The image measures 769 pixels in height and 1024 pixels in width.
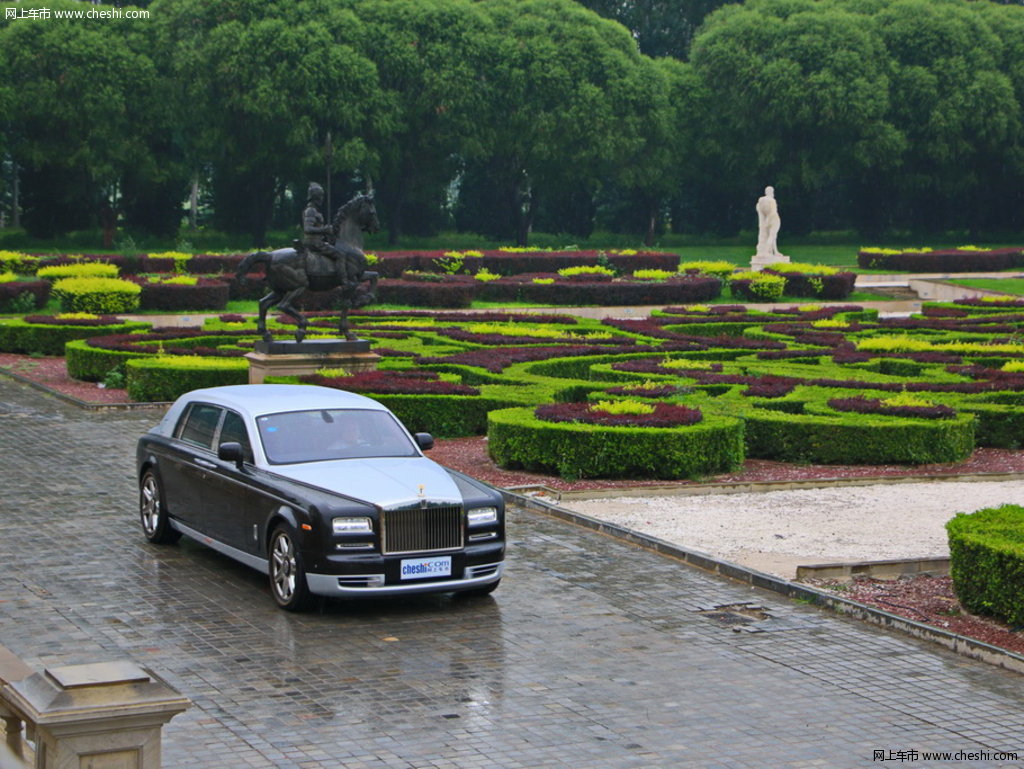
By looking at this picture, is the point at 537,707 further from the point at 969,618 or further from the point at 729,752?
the point at 969,618

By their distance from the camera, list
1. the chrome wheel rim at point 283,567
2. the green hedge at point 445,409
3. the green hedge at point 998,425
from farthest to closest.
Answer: the green hedge at point 445,409, the green hedge at point 998,425, the chrome wheel rim at point 283,567

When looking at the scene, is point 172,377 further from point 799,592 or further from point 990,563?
point 990,563

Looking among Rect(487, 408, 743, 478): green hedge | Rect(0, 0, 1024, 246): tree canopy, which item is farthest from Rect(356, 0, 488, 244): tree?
Rect(487, 408, 743, 478): green hedge

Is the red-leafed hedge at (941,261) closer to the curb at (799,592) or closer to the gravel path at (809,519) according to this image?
the gravel path at (809,519)

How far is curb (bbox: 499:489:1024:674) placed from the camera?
10.1m

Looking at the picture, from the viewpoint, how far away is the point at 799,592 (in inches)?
459

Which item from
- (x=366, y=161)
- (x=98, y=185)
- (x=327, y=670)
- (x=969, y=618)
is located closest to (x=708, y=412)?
(x=969, y=618)

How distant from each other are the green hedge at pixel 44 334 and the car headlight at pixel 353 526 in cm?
1974

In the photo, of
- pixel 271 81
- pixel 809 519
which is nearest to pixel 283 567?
pixel 809 519

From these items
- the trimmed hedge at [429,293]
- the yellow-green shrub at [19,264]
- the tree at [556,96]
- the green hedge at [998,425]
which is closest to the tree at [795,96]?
the tree at [556,96]

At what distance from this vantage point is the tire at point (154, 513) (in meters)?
13.2

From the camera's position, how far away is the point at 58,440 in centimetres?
1945

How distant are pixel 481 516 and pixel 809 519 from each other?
4.51 metres

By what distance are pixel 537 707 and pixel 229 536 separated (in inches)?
157
